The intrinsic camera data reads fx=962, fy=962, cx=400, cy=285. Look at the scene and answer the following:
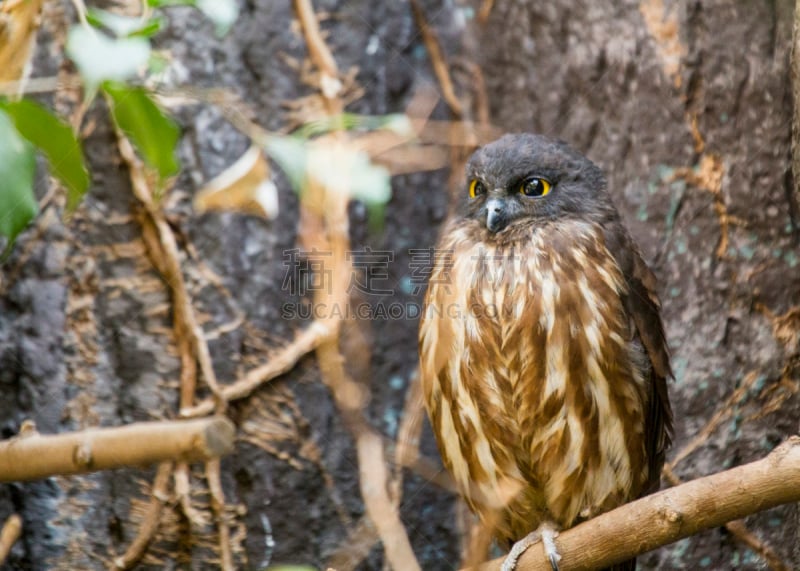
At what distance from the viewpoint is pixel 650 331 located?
2.59m

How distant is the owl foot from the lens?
2279 millimetres

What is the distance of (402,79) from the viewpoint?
11.3 ft

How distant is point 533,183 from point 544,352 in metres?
0.54

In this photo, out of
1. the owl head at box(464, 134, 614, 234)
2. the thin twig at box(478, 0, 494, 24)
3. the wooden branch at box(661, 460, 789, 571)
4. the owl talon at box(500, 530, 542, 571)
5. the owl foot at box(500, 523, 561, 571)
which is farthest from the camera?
the thin twig at box(478, 0, 494, 24)

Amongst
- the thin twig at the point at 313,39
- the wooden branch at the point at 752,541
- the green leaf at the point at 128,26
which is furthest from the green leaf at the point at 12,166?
the wooden branch at the point at 752,541

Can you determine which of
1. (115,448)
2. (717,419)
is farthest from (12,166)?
(717,419)

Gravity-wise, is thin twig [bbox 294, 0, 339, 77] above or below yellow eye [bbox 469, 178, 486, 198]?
above

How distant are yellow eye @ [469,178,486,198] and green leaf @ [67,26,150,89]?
1.35m

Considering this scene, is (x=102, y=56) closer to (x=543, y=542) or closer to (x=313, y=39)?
(x=543, y=542)

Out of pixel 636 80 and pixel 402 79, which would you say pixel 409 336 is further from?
pixel 636 80

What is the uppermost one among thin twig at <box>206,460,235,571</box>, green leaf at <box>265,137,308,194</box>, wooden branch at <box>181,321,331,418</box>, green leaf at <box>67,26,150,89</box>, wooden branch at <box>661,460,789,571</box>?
green leaf at <box>67,26,150,89</box>

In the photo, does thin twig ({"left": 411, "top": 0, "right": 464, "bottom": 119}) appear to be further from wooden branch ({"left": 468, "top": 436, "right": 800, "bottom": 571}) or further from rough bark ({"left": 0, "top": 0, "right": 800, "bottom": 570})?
wooden branch ({"left": 468, "top": 436, "right": 800, "bottom": 571})

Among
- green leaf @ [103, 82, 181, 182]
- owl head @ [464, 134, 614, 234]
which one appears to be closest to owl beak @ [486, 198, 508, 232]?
owl head @ [464, 134, 614, 234]

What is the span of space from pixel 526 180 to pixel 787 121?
0.83 m
